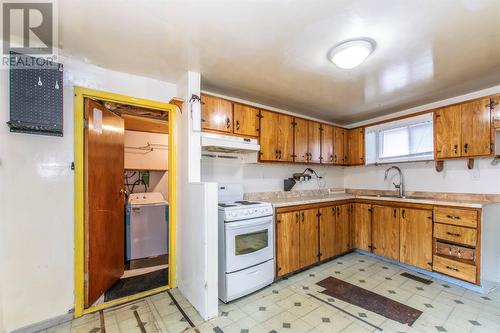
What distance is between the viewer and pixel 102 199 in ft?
8.27

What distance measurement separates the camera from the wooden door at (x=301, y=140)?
11.5 ft

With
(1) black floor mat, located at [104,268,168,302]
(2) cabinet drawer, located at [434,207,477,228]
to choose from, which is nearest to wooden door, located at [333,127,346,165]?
(2) cabinet drawer, located at [434,207,477,228]

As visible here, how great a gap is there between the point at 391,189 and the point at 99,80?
4.55 m

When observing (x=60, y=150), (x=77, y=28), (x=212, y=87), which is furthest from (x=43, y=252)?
(x=212, y=87)

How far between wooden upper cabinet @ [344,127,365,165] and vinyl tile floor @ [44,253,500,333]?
207 centimetres

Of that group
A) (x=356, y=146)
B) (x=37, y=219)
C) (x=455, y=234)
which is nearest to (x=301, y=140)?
(x=356, y=146)

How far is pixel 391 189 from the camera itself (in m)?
3.93

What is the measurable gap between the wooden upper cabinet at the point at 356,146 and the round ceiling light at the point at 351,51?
2.35 meters

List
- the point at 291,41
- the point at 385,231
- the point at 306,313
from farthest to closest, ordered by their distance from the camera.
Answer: the point at 385,231
the point at 306,313
the point at 291,41

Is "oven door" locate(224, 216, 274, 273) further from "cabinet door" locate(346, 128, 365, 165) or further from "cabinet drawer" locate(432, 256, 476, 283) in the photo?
"cabinet door" locate(346, 128, 365, 165)

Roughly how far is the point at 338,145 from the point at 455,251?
2.20 metres

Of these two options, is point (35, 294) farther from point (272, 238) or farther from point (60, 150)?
point (272, 238)

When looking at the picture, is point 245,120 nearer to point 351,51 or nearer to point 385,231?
point 351,51

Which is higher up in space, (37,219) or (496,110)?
(496,110)
